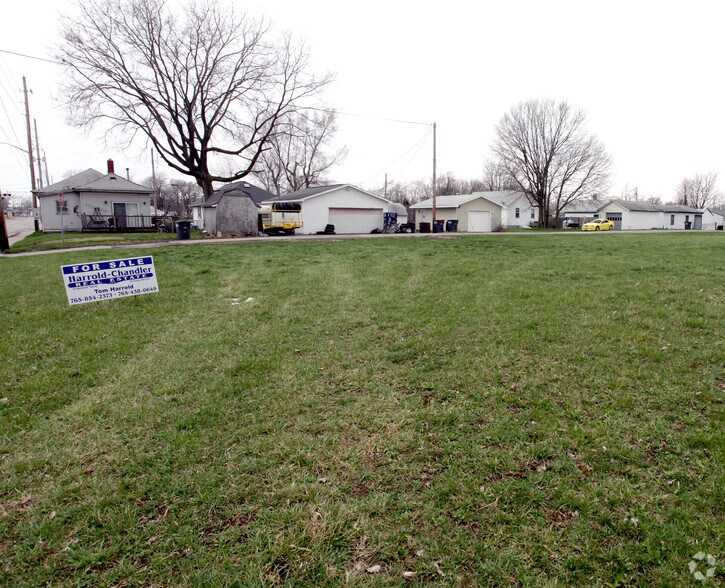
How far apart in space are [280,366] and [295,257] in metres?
8.61

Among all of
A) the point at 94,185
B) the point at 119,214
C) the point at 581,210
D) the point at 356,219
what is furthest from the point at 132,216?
the point at 581,210

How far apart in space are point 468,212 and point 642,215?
95.4ft

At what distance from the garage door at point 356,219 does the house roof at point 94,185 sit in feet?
42.8

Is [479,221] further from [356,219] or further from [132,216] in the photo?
[132,216]

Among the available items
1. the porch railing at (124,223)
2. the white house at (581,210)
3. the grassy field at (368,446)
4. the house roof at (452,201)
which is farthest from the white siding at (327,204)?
the white house at (581,210)

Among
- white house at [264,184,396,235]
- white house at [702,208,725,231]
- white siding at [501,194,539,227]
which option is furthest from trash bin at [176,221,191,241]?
white house at [702,208,725,231]

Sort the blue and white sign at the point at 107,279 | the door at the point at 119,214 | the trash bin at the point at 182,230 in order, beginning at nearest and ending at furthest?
1. the blue and white sign at the point at 107,279
2. the trash bin at the point at 182,230
3. the door at the point at 119,214

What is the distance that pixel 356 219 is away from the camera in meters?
32.7

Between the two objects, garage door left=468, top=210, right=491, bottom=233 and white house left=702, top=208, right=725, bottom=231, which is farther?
white house left=702, top=208, right=725, bottom=231

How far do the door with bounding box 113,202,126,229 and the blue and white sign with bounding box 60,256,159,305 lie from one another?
2618 cm

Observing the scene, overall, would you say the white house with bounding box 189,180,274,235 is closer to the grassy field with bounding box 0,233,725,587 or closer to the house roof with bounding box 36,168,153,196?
the house roof with bounding box 36,168,153,196

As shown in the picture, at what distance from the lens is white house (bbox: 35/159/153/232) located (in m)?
29.4

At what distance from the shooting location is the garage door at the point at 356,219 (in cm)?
3189

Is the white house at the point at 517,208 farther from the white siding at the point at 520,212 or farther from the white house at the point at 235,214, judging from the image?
the white house at the point at 235,214
